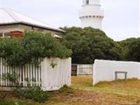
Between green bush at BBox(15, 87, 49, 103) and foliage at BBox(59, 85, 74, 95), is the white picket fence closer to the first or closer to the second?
foliage at BBox(59, 85, 74, 95)

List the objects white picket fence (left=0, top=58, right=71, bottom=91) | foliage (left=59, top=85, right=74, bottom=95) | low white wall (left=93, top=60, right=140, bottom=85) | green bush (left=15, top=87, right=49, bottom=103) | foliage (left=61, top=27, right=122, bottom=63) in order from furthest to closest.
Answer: foliage (left=61, top=27, right=122, bottom=63)
low white wall (left=93, top=60, right=140, bottom=85)
foliage (left=59, top=85, right=74, bottom=95)
white picket fence (left=0, top=58, right=71, bottom=91)
green bush (left=15, top=87, right=49, bottom=103)

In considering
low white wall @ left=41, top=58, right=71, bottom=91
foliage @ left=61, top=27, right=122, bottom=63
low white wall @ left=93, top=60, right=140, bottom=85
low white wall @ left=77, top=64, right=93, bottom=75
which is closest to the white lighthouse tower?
foliage @ left=61, top=27, right=122, bottom=63

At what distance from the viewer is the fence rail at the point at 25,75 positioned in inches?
771

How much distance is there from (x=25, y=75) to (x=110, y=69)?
9.21m

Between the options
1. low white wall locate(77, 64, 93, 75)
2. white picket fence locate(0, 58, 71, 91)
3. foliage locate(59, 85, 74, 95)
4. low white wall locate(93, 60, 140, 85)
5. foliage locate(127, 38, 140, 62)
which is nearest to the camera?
white picket fence locate(0, 58, 71, 91)

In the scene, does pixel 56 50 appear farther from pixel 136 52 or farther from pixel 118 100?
pixel 136 52

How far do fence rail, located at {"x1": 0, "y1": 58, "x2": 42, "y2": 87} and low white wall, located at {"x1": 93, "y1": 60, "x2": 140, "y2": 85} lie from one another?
732cm

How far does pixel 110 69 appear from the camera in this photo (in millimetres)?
28016

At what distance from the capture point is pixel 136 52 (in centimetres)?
4875

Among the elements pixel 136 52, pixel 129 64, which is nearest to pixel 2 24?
pixel 129 64

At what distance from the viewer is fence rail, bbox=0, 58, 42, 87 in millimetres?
19578

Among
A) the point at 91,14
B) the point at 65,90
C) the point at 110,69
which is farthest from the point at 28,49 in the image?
the point at 91,14

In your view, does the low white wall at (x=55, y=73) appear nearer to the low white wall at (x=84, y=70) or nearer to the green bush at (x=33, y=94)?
the green bush at (x=33, y=94)

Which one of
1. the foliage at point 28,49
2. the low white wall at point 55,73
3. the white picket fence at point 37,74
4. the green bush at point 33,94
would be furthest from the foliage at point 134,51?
the green bush at point 33,94
